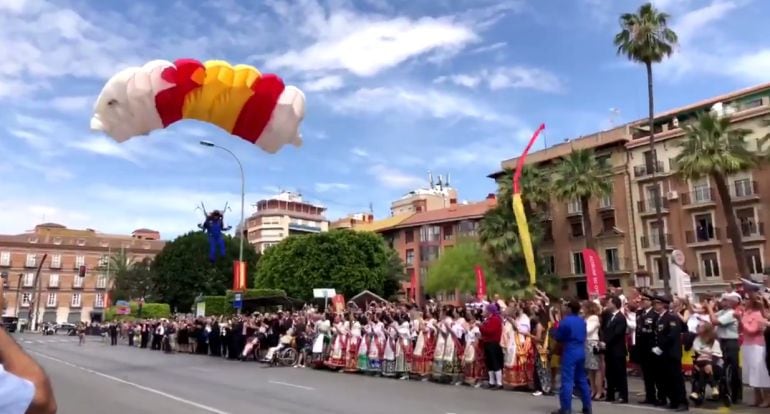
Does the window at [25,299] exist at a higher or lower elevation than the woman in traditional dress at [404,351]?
higher

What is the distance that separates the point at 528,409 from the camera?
11180 mm

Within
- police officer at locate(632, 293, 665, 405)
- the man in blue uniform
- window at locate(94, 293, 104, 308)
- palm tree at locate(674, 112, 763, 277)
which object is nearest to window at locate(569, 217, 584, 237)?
palm tree at locate(674, 112, 763, 277)

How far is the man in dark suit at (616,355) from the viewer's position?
1217 cm

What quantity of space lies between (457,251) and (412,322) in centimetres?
3788

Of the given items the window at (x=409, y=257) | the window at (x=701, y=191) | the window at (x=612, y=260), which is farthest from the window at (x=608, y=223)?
the window at (x=409, y=257)

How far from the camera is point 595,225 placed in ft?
174

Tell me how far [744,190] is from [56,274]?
96972 millimetres


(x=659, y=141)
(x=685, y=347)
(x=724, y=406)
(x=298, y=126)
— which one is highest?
(x=659, y=141)

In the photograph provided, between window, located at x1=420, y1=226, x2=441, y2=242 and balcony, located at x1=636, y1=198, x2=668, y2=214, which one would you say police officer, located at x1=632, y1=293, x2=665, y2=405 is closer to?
balcony, located at x1=636, y1=198, x2=668, y2=214

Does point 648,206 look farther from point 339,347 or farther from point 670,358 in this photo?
point 670,358

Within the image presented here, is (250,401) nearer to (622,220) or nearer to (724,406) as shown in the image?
(724,406)

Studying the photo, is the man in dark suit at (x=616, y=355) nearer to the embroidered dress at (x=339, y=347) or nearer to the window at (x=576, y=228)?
the embroidered dress at (x=339, y=347)

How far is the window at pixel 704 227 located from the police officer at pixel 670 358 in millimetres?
38644

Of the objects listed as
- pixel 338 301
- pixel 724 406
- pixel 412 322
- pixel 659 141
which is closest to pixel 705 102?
pixel 659 141
